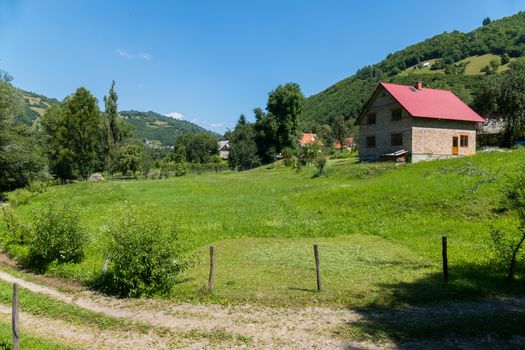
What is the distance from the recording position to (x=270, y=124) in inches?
3221

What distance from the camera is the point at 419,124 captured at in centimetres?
4338

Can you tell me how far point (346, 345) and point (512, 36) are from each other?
176792 mm

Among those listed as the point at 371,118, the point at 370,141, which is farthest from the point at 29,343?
the point at 371,118

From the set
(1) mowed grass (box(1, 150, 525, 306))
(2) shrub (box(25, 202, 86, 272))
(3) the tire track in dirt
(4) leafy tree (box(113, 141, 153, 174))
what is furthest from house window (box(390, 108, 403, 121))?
(4) leafy tree (box(113, 141, 153, 174))

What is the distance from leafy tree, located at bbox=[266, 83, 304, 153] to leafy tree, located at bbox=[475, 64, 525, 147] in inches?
1473

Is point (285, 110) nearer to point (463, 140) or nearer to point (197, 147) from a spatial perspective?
point (463, 140)

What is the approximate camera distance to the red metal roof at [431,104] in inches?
1729

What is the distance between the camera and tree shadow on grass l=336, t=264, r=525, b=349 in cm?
812

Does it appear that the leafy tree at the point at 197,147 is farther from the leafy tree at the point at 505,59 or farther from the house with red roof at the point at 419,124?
the leafy tree at the point at 505,59

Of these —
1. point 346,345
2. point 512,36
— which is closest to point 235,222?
point 346,345

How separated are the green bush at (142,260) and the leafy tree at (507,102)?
54.6 m

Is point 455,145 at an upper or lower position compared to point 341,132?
lower

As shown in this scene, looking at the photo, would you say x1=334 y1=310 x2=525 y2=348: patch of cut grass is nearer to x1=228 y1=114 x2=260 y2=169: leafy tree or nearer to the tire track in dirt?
the tire track in dirt

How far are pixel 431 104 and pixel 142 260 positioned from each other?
1710 inches
